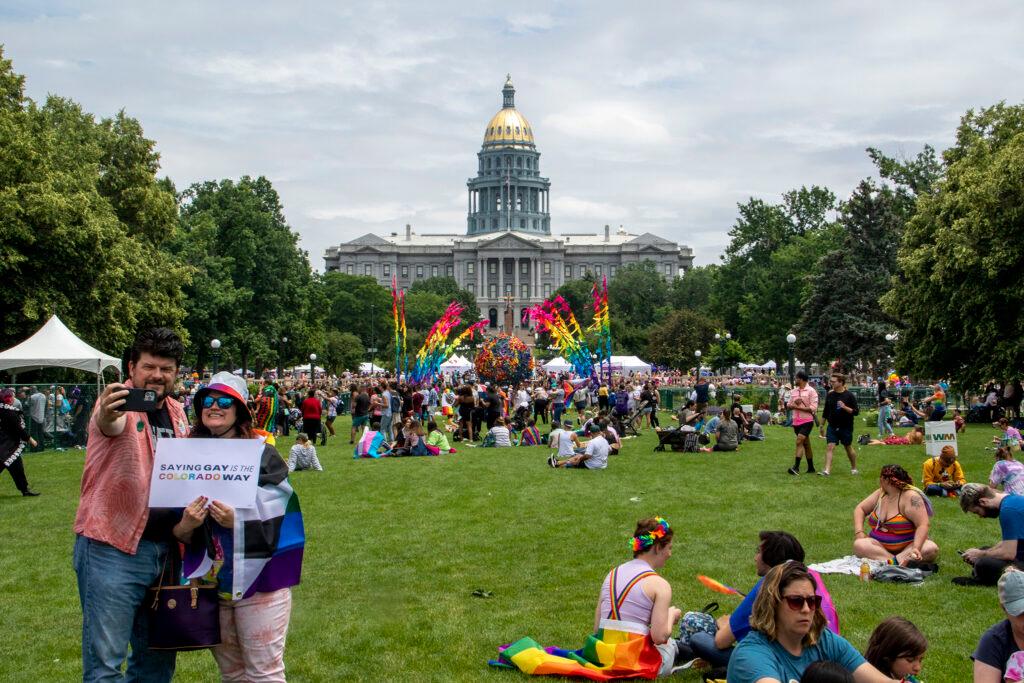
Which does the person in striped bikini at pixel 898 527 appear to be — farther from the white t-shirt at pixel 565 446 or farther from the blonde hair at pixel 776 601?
the white t-shirt at pixel 565 446

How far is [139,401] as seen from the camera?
4.39m

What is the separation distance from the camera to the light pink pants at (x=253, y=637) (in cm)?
446

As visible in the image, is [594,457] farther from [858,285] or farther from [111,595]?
[858,285]

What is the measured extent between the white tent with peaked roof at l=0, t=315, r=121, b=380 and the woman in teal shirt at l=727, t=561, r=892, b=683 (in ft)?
68.3

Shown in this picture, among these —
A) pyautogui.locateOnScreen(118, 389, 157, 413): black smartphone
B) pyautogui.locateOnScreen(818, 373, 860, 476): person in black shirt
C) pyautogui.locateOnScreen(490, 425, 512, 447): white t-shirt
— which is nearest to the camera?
pyautogui.locateOnScreen(118, 389, 157, 413): black smartphone

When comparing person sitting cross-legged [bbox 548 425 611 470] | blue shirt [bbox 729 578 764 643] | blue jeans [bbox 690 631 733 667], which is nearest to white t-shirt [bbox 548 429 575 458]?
person sitting cross-legged [bbox 548 425 611 470]

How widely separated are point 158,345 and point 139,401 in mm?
405

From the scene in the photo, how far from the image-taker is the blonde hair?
487 cm

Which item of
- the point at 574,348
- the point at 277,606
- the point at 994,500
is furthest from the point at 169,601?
the point at 574,348

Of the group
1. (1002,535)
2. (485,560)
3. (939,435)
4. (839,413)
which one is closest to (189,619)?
(485,560)

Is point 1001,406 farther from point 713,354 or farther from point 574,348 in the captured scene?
point 713,354

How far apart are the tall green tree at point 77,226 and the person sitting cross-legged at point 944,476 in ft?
77.0

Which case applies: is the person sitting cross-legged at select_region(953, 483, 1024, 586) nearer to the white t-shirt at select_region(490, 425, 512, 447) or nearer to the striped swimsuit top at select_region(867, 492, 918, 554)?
the striped swimsuit top at select_region(867, 492, 918, 554)

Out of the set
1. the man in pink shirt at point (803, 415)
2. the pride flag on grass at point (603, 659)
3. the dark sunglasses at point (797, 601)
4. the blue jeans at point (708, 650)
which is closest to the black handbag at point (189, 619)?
the dark sunglasses at point (797, 601)
